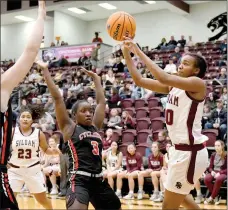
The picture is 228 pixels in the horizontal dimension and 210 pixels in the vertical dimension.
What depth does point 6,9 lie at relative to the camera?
87.2 ft

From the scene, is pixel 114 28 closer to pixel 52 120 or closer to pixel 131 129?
pixel 131 129

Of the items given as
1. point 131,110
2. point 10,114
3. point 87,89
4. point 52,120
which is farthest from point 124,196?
point 10,114

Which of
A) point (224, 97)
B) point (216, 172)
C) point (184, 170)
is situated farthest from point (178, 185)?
point (224, 97)

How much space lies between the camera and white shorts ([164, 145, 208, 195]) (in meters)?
4.34

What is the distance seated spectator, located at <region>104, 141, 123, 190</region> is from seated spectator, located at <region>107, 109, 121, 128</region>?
240 centimetres

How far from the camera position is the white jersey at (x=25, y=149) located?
7187 millimetres

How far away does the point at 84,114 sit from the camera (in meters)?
4.74

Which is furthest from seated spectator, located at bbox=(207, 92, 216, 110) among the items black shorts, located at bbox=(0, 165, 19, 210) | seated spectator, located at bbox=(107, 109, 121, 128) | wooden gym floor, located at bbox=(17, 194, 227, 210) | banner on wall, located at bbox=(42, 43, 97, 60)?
banner on wall, located at bbox=(42, 43, 97, 60)

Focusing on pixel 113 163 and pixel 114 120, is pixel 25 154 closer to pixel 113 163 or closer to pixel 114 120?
pixel 113 163

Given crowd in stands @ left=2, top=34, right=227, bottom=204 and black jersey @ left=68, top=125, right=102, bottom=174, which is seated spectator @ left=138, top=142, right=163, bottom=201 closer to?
crowd in stands @ left=2, top=34, right=227, bottom=204

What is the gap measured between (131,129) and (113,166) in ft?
7.30

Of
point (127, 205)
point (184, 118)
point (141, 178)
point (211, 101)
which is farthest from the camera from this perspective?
point (211, 101)

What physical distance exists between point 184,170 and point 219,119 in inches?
326

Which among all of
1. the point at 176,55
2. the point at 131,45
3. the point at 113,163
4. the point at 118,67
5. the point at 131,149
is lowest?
the point at 113,163
